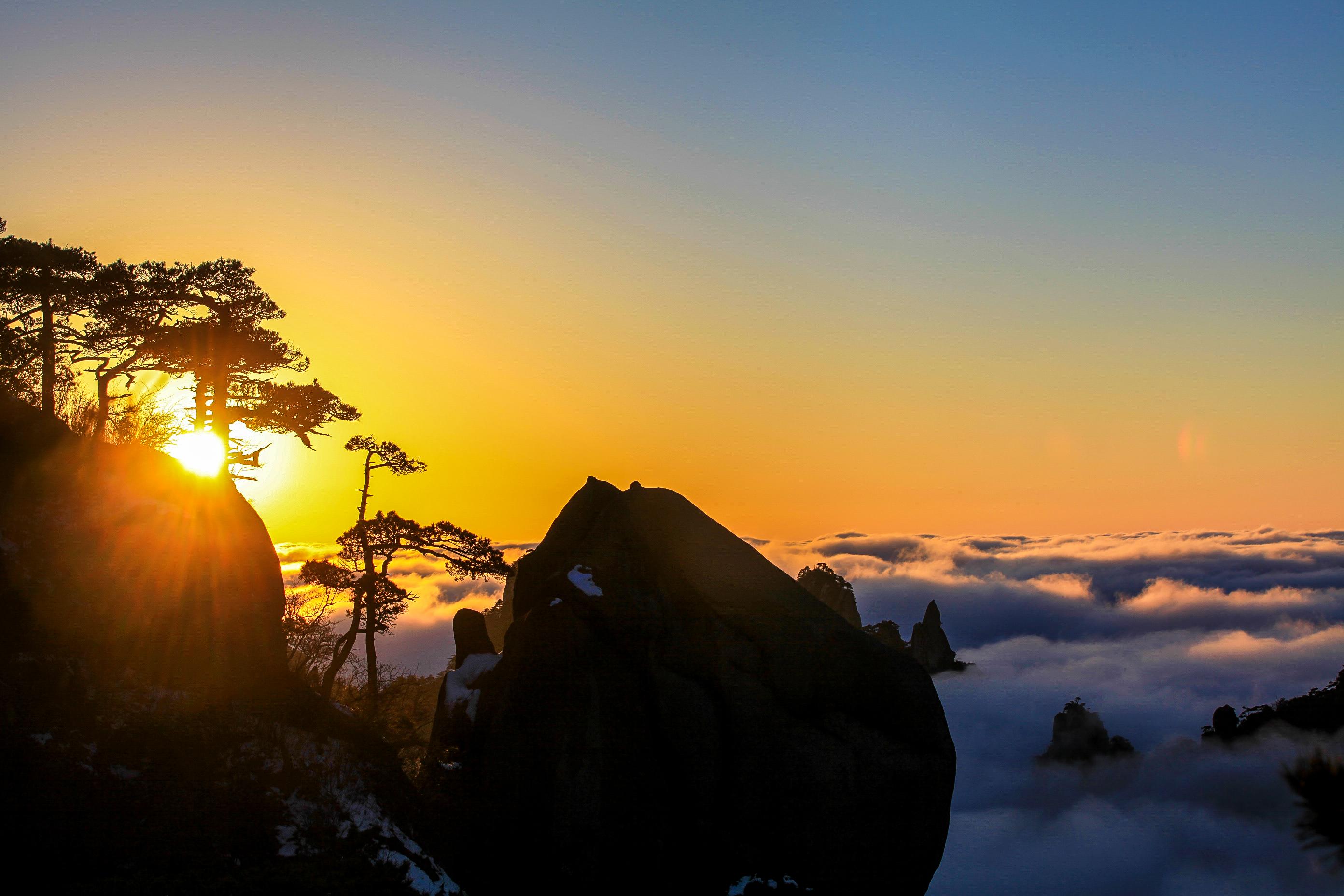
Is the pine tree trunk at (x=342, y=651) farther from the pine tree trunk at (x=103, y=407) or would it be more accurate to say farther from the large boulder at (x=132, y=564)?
the pine tree trunk at (x=103, y=407)

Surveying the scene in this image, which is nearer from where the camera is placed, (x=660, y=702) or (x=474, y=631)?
(x=660, y=702)

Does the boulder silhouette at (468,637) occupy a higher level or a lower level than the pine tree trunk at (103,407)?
lower

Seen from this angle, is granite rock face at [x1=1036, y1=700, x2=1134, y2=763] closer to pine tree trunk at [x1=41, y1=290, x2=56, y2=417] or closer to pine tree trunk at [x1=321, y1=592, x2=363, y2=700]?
pine tree trunk at [x1=321, y1=592, x2=363, y2=700]

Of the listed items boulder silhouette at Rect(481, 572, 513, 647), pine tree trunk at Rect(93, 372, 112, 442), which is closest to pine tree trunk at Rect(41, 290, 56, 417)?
pine tree trunk at Rect(93, 372, 112, 442)

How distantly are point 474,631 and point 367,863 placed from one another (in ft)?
37.1

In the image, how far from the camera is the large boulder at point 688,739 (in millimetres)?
24031

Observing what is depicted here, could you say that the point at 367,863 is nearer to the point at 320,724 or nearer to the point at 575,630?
the point at 320,724

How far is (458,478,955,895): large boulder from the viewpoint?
24031mm

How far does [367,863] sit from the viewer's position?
1955 cm

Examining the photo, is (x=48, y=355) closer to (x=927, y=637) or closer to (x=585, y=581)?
(x=585, y=581)

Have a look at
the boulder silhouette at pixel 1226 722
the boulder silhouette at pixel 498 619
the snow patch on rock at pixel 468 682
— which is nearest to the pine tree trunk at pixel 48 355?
the snow patch on rock at pixel 468 682

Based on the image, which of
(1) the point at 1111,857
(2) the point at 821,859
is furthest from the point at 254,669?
(1) the point at 1111,857

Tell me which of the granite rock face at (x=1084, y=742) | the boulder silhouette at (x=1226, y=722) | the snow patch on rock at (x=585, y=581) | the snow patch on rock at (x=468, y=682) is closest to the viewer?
the snow patch on rock at (x=585, y=581)

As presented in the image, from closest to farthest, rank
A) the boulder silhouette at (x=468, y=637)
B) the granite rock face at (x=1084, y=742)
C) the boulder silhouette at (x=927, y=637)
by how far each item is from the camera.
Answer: the boulder silhouette at (x=468, y=637) → the granite rock face at (x=1084, y=742) → the boulder silhouette at (x=927, y=637)
